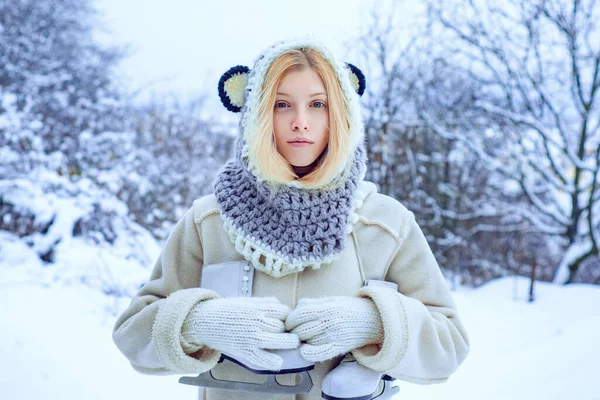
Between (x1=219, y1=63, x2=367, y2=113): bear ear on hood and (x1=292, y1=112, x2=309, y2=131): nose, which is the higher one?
(x1=219, y1=63, x2=367, y2=113): bear ear on hood

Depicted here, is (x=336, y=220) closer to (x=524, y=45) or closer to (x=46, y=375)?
(x=46, y=375)

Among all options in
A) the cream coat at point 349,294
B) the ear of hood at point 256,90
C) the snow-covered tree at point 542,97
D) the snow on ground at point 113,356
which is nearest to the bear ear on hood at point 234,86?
the ear of hood at point 256,90

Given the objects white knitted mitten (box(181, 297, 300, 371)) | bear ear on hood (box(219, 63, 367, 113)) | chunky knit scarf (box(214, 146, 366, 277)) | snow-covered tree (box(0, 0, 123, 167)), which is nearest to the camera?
white knitted mitten (box(181, 297, 300, 371))

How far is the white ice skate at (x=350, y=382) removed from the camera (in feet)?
3.42

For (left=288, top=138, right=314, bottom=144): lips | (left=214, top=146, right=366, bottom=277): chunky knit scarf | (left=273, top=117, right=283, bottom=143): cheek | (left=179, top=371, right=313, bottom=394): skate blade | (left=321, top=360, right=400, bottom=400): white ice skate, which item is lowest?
(left=179, top=371, right=313, bottom=394): skate blade

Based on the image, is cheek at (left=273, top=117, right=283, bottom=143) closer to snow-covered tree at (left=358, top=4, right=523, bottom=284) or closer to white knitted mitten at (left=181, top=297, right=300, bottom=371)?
white knitted mitten at (left=181, top=297, right=300, bottom=371)

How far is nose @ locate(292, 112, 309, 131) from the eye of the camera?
47.2 inches

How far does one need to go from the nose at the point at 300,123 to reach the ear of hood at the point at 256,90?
10 cm

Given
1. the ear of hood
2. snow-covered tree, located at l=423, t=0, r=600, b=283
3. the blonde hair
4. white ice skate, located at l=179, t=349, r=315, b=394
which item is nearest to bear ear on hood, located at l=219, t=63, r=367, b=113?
the ear of hood

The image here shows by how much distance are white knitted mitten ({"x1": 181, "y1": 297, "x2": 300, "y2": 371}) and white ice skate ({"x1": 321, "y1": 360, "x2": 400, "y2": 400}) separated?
0.39 feet

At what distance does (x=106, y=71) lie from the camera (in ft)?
23.8

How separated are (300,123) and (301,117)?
0.02m

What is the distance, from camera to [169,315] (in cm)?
107

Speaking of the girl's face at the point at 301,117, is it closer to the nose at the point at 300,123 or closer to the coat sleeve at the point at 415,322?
the nose at the point at 300,123
